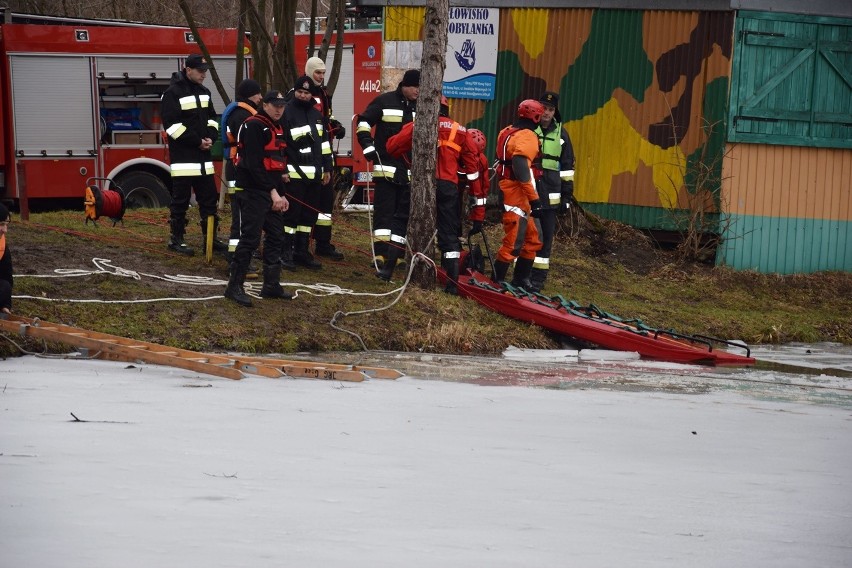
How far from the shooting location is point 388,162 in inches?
439

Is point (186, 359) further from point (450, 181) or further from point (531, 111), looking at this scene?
point (531, 111)

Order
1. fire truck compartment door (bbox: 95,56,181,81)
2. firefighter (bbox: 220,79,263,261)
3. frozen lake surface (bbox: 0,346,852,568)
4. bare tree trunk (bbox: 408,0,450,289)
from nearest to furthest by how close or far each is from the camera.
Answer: frozen lake surface (bbox: 0,346,852,568) → firefighter (bbox: 220,79,263,261) → bare tree trunk (bbox: 408,0,450,289) → fire truck compartment door (bbox: 95,56,181,81)

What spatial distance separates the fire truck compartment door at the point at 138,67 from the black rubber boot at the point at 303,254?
6.04m

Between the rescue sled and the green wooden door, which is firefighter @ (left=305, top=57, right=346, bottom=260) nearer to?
the rescue sled

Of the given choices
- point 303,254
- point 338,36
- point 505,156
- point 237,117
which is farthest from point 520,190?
point 338,36

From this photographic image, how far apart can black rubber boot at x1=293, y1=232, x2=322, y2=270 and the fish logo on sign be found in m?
5.31

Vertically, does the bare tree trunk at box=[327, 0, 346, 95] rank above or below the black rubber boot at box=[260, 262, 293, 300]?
above

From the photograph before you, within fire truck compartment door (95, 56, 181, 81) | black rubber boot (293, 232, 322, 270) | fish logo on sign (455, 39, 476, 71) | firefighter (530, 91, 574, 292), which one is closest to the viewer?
black rubber boot (293, 232, 322, 270)

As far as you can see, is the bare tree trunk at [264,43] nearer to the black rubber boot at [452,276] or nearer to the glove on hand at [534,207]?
the glove on hand at [534,207]

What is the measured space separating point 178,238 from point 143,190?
5601 millimetres

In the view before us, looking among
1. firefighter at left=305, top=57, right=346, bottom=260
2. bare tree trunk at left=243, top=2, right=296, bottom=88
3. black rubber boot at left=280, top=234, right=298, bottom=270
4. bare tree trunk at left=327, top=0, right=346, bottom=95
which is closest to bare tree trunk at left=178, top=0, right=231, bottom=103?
bare tree trunk at left=243, top=2, right=296, bottom=88

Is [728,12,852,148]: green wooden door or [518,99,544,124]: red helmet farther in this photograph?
[728,12,852,148]: green wooden door

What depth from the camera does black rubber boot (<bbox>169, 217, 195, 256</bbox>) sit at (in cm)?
1102

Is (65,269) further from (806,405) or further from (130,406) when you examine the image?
(806,405)
